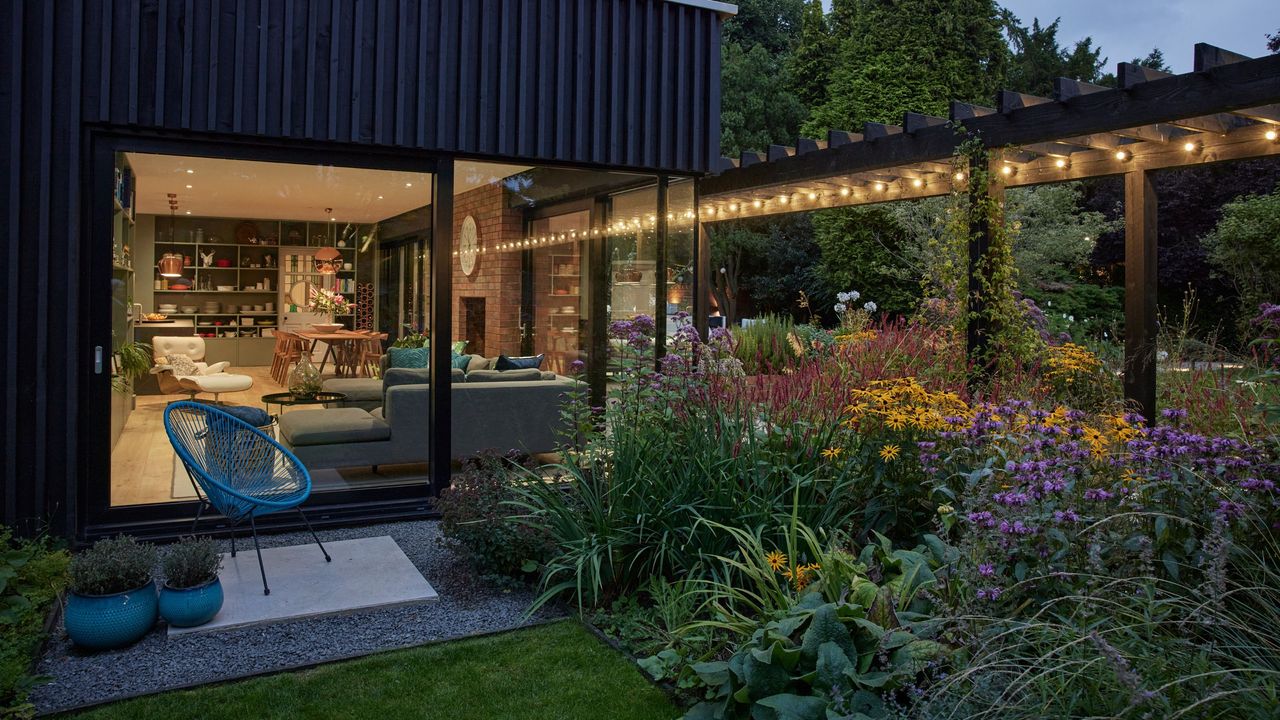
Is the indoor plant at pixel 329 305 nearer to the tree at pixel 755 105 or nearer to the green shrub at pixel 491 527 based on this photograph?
the green shrub at pixel 491 527

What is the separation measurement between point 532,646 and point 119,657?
1639 mm

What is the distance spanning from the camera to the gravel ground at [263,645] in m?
3.59

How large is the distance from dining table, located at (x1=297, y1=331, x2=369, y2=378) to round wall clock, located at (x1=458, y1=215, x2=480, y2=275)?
82cm

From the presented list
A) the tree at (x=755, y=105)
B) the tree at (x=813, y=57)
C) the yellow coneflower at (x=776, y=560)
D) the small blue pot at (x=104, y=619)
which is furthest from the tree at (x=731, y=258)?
the small blue pot at (x=104, y=619)

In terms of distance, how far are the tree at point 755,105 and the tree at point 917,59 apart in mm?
3470

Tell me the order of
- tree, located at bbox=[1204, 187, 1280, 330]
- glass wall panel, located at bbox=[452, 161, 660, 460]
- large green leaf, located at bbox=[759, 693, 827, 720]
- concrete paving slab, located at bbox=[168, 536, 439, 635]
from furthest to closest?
tree, located at bbox=[1204, 187, 1280, 330]
glass wall panel, located at bbox=[452, 161, 660, 460]
concrete paving slab, located at bbox=[168, 536, 439, 635]
large green leaf, located at bbox=[759, 693, 827, 720]

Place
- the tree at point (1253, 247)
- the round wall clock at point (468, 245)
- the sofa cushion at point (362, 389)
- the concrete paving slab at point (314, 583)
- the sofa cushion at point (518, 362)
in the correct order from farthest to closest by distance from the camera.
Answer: the tree at point (1253, 247) → the sofa cushion at point (518, 362) → the round wall clock at point (468, 245) → the sofa cushion at point (362, 389) → the concrete paving slab at point (314, 583)

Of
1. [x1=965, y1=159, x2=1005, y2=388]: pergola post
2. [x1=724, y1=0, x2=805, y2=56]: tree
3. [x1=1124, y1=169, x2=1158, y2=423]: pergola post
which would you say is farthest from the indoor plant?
[x1=724, y1=0, x2=805, y2=56]: tree

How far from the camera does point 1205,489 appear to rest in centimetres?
314

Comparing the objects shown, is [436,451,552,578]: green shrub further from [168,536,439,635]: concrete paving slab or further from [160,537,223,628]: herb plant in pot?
[160,537,223,628]: herb plant in pot

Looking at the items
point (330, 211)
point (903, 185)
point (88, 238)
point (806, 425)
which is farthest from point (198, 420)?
point (903, 185)

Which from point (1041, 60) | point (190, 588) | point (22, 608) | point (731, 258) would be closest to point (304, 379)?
point (190, 588)

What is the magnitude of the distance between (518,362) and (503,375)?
0.17 metres

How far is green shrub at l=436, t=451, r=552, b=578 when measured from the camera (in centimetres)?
469
